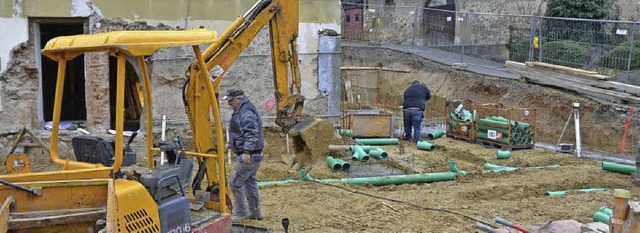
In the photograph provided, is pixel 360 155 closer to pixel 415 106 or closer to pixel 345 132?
pixel 345 132

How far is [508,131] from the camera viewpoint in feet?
43.6

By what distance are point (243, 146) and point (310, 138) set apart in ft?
3.25

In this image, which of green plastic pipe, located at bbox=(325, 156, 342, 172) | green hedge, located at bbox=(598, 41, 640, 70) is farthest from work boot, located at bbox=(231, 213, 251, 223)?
green hedge, located at bbox=(598, 41, 640, 70)

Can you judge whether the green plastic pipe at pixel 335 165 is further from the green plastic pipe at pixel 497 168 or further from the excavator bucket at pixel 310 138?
the green plastic pipe at pixel 497 168

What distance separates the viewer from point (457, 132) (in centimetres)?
1484

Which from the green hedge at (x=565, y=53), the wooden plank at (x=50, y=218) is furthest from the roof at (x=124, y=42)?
the green hedge at (x=565, y=53)

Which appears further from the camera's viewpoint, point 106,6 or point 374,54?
point 374,54

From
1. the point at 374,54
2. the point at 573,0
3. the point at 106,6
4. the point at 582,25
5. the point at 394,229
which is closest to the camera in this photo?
the point at 394,229

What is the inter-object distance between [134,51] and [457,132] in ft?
38.2

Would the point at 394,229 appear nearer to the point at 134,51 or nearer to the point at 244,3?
the point at 134,51

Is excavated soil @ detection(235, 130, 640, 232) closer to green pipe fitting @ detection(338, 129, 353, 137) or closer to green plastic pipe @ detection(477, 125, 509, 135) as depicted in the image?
green plastic pipe @ detection(477, 125, 509, 135)

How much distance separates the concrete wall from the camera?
10.6 m

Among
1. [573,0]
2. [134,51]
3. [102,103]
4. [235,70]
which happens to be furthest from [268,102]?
[573,0]

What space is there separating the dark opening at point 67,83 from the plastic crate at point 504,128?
32.2ft
